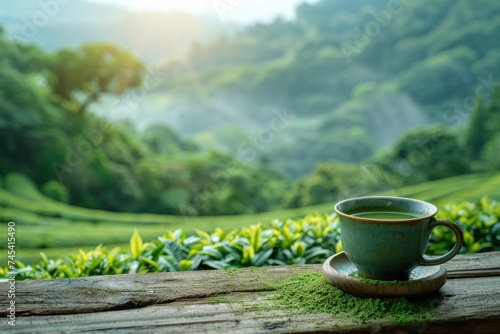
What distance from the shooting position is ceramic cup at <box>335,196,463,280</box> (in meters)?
1.13

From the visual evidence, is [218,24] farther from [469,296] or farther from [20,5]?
[469,296]

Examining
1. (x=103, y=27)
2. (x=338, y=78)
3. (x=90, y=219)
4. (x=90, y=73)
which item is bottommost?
(x=90, y=219)

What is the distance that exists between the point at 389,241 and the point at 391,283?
10cm

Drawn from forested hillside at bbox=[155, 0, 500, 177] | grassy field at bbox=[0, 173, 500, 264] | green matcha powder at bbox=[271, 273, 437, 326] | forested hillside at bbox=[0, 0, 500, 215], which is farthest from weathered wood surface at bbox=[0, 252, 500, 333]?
forested hillside at bbox=[155, 0, 500, 177]

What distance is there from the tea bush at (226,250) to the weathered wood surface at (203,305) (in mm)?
322

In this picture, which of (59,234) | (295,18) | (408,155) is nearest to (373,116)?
(408,155)

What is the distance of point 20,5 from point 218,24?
6.76 feet

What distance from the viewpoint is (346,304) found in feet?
3.79

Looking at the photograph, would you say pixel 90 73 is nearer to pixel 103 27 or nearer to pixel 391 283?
pixel 103 27

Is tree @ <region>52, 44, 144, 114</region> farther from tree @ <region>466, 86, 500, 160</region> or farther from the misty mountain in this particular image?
tree @ <region>466, 86, 500, 160</region>

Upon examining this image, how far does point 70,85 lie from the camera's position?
5.81 meters

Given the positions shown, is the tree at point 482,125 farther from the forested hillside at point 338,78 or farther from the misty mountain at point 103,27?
the misty mountain at point 103,27

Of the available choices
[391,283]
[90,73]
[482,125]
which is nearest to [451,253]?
[391,283]

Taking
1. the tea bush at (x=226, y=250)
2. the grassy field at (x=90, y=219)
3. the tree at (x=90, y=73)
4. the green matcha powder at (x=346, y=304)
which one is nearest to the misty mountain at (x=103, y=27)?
the tree at (x=90, y=73)
